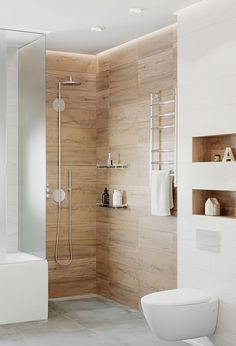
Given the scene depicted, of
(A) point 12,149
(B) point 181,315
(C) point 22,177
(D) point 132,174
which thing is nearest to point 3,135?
(A) point 12,149

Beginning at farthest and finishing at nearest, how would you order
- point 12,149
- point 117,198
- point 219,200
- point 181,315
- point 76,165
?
point 76,165, point 117,198, point 12,149, point 219,200, point 181,315

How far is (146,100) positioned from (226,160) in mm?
1497

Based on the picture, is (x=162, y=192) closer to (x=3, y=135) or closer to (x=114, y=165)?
(x=114, y=165)

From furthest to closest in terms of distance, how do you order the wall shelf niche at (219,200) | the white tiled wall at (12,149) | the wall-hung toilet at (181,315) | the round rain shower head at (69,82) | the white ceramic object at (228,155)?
the round rain shower head at (69,82) → the white tiled wall at (12,149) → the wall shelf niche at (219,200) → the white ceramic object at (228,155) → the wall-hung toilet at (181,315)

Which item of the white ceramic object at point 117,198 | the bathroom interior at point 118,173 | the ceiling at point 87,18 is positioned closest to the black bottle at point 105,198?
the bathroom interior at point 118,173

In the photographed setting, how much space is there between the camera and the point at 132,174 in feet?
18.9

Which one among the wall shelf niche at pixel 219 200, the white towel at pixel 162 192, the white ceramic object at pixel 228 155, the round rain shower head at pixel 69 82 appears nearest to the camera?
the white ceramic object at pixel 228 155

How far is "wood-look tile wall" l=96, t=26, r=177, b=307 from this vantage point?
5266mm

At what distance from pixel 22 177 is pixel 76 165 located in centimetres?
94

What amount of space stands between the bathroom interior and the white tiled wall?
0.01m

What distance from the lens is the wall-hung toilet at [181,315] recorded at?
13.3 feet

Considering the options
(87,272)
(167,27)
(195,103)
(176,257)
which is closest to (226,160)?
(195,103)

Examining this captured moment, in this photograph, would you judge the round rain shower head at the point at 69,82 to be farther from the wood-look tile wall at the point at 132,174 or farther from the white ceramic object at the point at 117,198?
the white ceramic object at the point at 117,198

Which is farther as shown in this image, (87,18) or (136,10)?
(87,18)
